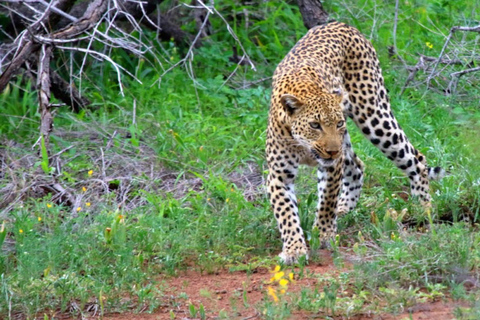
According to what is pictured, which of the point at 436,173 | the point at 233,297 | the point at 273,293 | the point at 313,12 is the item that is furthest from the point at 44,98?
the point at 313,12

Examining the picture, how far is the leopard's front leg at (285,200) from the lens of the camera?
20.9 ft

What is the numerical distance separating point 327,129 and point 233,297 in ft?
5.04

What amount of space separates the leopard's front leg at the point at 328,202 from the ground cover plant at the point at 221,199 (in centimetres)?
13

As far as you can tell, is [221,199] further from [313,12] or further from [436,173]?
[313,12]

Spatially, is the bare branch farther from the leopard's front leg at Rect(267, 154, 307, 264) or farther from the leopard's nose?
the leopard's nose

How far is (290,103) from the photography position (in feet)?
20.7

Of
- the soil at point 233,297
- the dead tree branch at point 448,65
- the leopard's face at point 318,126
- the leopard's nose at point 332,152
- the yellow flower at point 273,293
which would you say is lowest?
the soil at point 233,297

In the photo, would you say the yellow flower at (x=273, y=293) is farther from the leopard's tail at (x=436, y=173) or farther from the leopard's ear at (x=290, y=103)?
the leopard's tail at (x=436, y=173)

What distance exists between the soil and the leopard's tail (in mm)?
1506

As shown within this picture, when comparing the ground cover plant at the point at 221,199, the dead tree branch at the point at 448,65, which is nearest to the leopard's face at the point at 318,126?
the ground cover plant at the point at 221,199

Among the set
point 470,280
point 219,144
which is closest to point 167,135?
point 219,144

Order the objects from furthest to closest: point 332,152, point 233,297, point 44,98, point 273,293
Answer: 1. point 44,98
2. point 332,152
3. point 233,297
4. point 273,293

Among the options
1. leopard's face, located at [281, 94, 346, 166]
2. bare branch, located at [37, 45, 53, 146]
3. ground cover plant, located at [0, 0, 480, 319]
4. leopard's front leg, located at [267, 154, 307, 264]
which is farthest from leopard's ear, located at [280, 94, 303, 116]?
bare branch, located at [37, 45, 53, 146]

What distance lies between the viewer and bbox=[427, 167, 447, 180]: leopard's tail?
24.4ft
